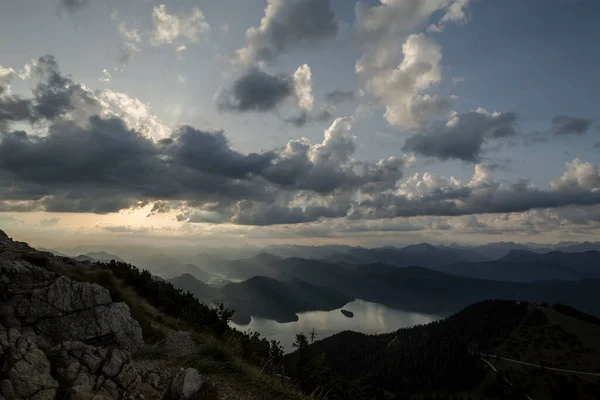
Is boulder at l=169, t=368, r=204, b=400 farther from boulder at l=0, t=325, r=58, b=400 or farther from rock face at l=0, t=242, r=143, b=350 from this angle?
rock face at l=0, t=242, r=143, b=350

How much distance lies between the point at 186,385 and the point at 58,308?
Result: 462 inches

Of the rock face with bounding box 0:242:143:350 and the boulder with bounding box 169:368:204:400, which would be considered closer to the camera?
the boulder with bounding box 169:368:204:400

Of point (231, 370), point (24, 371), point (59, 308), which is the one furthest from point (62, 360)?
point (59, 308)

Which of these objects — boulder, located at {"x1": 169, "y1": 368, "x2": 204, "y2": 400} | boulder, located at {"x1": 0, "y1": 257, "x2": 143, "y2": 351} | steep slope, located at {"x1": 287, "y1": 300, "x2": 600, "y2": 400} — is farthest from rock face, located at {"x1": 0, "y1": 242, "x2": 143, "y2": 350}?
steep slope, located at {"x1": 287, "y1": 300, "x2": 600, "y2": 400}

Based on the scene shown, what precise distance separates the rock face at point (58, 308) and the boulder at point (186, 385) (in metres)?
9.00

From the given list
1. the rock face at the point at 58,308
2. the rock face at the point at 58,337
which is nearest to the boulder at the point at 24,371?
the rock face at the point at 58,337

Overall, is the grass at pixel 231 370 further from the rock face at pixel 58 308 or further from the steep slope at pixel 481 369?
the steep slope at pixel 481 369

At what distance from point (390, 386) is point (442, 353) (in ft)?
175

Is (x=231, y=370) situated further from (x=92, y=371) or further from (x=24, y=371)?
(x=24, y=371)

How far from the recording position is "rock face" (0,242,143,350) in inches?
575

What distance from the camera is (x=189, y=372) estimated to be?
8.74 m

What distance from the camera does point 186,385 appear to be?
8.43m

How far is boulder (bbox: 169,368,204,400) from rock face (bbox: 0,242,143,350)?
29.5 feet

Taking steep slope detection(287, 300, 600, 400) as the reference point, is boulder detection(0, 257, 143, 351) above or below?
Answer: above
